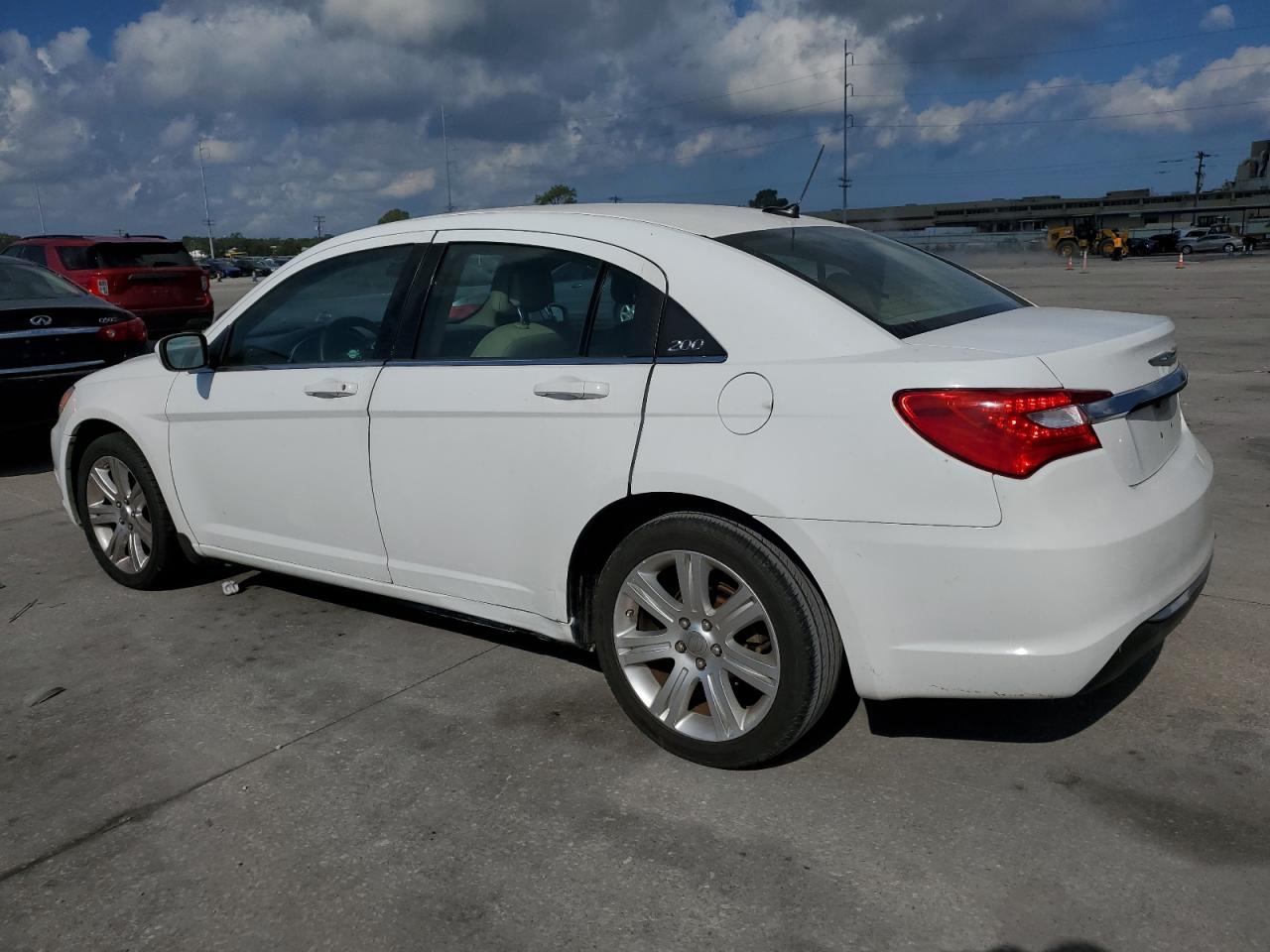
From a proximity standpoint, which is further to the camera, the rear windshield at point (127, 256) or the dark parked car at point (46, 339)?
the rear windshield at point (127, 256)

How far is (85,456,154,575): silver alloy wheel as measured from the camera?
16.4ft

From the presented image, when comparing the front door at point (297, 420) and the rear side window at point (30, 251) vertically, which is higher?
the rear side window at point (30, 251)

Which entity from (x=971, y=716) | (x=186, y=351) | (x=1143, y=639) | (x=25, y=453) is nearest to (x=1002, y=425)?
(x=1143, y=639)

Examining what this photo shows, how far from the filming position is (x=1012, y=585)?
2715 millimetres

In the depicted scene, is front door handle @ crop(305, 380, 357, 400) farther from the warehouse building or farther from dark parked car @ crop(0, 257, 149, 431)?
the warehouse building

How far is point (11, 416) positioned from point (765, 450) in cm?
682

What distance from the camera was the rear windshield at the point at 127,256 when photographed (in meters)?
15.4

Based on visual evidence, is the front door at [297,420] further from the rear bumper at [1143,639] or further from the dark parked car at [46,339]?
the dark parked car at [46,339]

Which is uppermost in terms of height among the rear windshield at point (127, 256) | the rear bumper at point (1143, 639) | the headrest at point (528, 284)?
the rear windshield at point (127, 256)

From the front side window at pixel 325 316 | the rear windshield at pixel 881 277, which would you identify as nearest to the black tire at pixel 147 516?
the front side window at pixel 325 316

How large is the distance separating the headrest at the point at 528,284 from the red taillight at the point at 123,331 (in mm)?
5833

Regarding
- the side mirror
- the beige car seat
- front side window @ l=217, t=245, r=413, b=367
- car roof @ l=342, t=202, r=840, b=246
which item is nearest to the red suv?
the side mirror

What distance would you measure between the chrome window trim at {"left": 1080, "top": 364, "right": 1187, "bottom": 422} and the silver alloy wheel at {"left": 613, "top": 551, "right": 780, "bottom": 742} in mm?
1031

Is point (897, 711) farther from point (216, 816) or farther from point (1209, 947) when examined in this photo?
point (216, 816)
